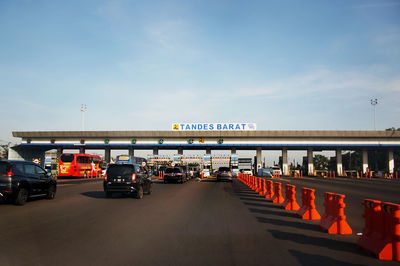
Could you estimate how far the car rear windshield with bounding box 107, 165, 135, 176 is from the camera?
1672 cm

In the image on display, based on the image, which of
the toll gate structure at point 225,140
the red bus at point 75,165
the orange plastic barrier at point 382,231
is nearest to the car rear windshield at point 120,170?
the orange plastic barrier at point 382,231

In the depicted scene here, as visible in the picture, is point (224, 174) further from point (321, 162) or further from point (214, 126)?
point (321, 162)

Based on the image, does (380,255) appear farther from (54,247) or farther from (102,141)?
(102,141)

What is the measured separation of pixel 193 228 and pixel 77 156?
35560mm

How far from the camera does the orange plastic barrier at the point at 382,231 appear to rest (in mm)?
5883

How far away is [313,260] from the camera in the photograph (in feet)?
19.1

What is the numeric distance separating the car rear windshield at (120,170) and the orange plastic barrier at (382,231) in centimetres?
1208

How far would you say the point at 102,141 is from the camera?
66000 mm

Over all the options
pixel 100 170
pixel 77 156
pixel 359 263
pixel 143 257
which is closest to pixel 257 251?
pixel 359 263

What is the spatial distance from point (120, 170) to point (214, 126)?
47.3 metres

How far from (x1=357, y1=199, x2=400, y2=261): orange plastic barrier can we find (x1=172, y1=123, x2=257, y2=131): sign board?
56.0 m

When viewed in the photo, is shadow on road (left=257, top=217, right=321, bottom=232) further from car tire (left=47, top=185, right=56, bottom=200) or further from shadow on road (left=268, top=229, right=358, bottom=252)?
car tire (left=47, top=185, right=56, bottom=200)

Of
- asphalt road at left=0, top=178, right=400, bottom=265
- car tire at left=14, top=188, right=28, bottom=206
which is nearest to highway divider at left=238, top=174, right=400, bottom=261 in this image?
asphalt road at left=0, top=178, right=400, bottom=265

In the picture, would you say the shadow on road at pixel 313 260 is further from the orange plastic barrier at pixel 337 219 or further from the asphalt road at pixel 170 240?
the orange plastic barrier at pixel 337 219
